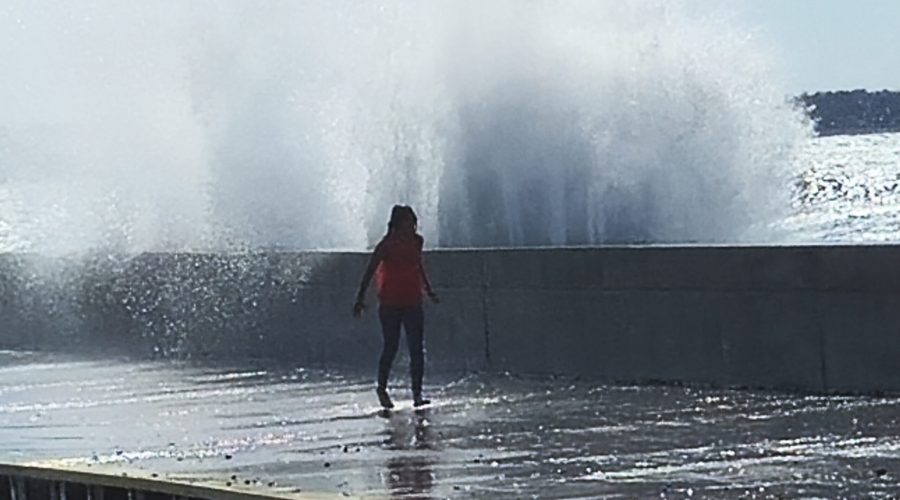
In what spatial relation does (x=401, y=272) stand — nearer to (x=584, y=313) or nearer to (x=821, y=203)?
(x=584, y=313)

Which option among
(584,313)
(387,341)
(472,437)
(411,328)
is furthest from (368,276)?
(472,437)

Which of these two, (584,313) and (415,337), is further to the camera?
(584,313)

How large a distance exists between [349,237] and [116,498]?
59.6 ft

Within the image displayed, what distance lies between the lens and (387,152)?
31469mm

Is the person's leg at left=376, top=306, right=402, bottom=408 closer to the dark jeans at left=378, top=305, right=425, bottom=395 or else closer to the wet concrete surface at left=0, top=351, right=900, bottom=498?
the dark jeans at left=378, top=305, right=425, bottom=395

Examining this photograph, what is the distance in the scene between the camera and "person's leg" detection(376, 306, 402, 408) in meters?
16.9

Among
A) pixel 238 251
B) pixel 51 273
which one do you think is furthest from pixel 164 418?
pixel 51 273

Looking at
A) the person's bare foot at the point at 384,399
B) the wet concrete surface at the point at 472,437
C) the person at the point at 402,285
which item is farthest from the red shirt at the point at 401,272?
the wet concrete surface at the point at 472,437

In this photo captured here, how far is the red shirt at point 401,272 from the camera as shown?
1673 cm

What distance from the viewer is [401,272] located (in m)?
16.8

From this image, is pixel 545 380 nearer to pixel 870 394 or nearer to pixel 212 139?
pixel 870 394

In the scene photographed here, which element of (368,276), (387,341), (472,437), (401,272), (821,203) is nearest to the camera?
(472,437)

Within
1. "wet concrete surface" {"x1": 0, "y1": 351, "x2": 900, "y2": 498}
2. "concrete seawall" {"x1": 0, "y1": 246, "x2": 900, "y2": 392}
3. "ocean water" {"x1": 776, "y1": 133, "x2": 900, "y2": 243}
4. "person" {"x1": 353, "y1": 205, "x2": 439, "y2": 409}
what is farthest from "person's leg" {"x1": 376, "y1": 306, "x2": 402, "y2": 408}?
"ocean water" {"x1": 776, "y1": 133, "x2": 900, "y2": 243}

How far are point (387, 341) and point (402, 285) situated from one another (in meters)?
0.50
